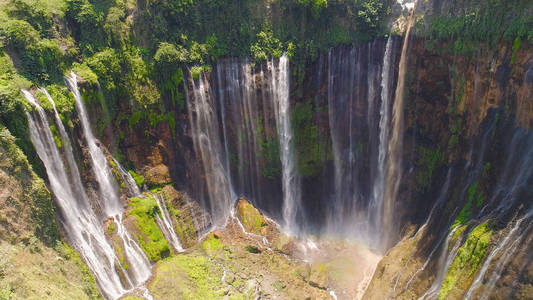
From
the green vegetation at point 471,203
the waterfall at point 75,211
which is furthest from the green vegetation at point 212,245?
the green vegetation at point 471,203

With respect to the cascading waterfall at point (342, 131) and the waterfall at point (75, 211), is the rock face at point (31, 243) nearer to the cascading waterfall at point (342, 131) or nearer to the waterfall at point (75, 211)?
the waterfall at point (75, 211)

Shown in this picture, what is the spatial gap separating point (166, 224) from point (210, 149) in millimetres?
5270

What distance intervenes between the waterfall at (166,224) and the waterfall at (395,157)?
12.4 m

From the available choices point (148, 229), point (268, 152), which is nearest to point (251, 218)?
point (268, 152)

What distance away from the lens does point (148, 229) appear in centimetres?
1945

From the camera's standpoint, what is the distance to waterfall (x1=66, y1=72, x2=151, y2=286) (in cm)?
1805

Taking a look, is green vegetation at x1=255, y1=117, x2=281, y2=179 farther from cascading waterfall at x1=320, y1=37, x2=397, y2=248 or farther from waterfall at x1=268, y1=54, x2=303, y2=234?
cascading waterfall at x1=320, y1=37, x2=397, y2=248

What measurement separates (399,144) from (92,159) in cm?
1743

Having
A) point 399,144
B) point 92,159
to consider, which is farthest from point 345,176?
point 92,159

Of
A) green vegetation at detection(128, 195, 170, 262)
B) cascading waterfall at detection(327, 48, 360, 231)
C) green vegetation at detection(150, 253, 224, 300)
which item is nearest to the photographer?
green vegetation at detection(150, 253, 224, 300)

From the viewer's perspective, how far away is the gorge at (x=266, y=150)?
14.5m

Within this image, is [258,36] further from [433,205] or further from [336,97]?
[433,205]

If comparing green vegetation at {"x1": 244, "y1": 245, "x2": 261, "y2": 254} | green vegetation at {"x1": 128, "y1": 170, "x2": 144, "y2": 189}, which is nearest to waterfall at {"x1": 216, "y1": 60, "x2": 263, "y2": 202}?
green vegetation at {"x1": 244, "y1": 245, "x2": 261, "y2": 254}

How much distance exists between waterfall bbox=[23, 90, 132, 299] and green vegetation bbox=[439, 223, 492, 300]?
13857 mm
